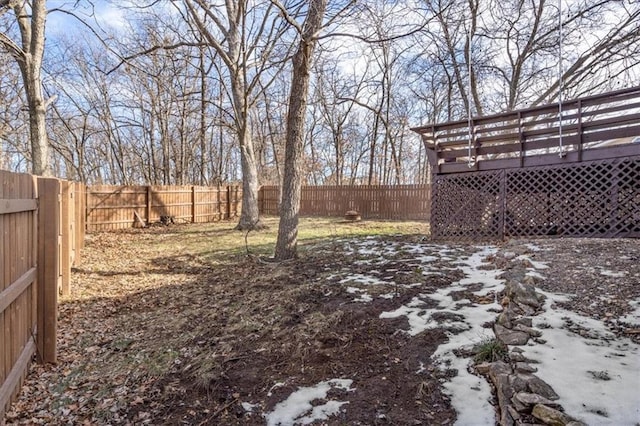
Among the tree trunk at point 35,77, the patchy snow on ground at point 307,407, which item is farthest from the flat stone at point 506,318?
the tree trunk at point 35,77

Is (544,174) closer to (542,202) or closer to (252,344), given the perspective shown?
(542,202)

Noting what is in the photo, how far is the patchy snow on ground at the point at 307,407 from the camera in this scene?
1996mm

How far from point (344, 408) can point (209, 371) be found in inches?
43.4

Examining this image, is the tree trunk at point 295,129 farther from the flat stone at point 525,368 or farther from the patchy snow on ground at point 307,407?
the flat stone at point 525,368

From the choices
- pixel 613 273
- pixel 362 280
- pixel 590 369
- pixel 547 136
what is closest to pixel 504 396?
pixel 590 369

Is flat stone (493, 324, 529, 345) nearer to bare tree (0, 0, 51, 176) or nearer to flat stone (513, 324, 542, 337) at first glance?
flat stone (513, 324, 542, 337)

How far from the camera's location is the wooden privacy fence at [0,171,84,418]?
6.72 feet

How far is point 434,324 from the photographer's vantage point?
291cm

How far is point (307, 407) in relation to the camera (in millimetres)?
2096

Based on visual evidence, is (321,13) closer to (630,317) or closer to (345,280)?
(345,280)

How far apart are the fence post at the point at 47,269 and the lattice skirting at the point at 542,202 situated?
20.7 ft

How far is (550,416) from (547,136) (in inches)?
245

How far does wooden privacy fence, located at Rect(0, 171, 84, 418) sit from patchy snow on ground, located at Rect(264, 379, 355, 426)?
150cm

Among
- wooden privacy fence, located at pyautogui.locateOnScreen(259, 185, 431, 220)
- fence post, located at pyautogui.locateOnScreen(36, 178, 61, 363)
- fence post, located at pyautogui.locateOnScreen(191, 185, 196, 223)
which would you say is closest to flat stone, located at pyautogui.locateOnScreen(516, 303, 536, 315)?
fence post, located at pyautogui.locateOnScreen(36, 178, 61, 363)
